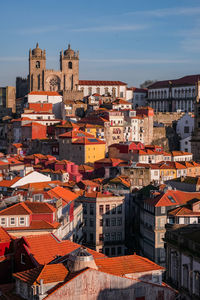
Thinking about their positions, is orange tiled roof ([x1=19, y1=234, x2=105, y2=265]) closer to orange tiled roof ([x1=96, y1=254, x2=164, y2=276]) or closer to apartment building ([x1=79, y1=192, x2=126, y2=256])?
orange tiled roof ([x1=96, y1=254, x2=164, y2=276])

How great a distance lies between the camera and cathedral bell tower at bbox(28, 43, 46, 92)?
118 m

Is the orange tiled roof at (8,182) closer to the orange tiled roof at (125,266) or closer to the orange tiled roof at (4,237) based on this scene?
the orange tiled roof at (4,237)

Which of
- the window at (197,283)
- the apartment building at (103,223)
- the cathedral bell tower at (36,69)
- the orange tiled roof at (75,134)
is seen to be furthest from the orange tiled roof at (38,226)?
the cathedral bell tower at (36,69)

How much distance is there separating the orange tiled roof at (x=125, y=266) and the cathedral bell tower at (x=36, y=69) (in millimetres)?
94281

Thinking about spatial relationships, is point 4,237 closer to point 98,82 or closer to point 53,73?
point 53,73

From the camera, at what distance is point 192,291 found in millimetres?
26156

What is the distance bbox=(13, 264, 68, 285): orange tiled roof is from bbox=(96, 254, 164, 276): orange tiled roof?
1740mm

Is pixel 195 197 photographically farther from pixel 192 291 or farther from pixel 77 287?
pixel 77 287

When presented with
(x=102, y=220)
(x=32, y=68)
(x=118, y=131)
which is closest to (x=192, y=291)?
(x=102, y=220)

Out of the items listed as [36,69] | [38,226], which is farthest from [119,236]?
[36,69]

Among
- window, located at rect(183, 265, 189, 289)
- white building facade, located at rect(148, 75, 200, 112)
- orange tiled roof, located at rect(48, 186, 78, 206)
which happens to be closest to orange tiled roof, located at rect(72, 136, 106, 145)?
orange tiled roof, located at rect(48, 186, 78, 206)

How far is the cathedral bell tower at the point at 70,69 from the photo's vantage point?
120 meters

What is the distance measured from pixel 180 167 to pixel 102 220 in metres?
27.8

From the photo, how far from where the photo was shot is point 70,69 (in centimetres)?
12112
